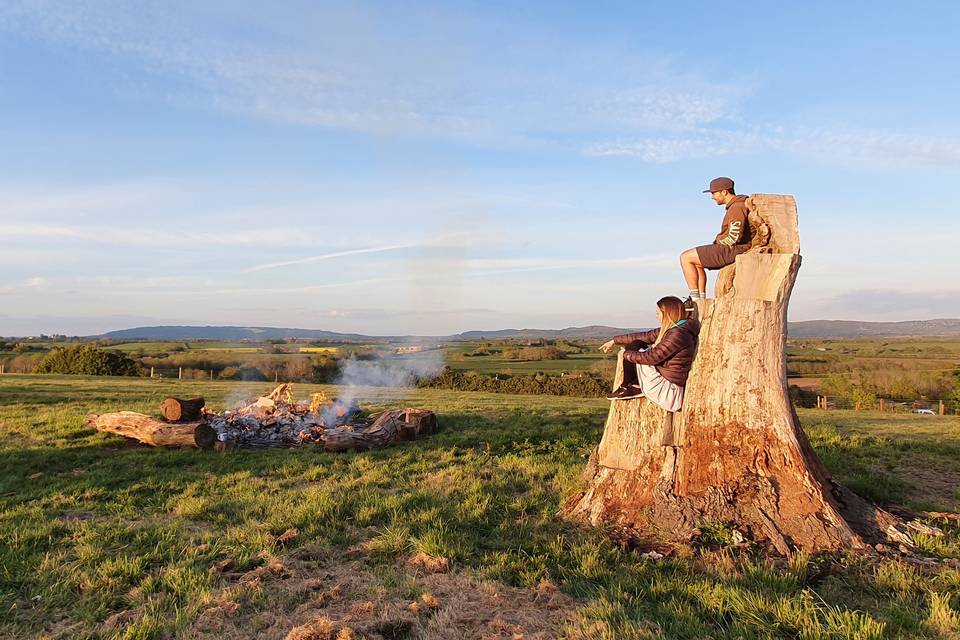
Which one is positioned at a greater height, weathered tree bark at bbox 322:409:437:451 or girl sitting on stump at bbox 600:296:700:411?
girl sitting on stump at bbox 600:296:700:411

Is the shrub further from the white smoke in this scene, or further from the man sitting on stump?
the man sitting on stump

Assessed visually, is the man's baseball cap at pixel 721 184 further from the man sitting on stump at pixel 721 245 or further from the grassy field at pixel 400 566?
the grassy field at pixel 400 566

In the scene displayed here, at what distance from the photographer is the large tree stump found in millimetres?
5684

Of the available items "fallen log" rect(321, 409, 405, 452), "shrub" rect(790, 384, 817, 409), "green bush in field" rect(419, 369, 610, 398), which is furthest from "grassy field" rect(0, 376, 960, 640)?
"shrub" rect(790, 384, 817, 409)

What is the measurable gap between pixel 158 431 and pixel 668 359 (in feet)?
36.1

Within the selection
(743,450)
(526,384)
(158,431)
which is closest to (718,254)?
(743,450)

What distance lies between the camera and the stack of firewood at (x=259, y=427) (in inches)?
459

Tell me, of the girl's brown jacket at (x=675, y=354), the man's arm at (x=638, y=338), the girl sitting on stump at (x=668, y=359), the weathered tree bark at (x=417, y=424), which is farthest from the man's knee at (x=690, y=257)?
the weathered tree bark at (x=417, y=424)

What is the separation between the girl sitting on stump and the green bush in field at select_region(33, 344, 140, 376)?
41.2 meters

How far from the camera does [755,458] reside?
19.5ft

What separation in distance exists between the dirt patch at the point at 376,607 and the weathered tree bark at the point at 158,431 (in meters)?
7.61

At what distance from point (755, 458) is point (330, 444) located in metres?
8.42

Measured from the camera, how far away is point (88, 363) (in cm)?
3806

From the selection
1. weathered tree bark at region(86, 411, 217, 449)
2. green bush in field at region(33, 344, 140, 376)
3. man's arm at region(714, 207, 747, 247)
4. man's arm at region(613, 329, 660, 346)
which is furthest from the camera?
green bush in field at region(33, 344, 140, 376)
